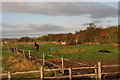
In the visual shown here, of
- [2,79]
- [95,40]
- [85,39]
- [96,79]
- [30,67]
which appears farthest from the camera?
[85,39]

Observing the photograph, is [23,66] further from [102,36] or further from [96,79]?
[102,36]

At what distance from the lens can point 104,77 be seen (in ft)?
34.4

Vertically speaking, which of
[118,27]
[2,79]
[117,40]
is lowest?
[2,79]

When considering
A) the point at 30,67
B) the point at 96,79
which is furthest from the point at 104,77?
the point at 30,67

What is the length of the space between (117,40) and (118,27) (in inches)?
129

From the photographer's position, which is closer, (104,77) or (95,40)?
(104,77)

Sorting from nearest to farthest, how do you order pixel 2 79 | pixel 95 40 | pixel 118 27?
pixel 2 79 → pixel 118 27 → pixel 95 40

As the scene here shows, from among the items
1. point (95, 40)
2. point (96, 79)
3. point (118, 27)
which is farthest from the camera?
point (95, 40)

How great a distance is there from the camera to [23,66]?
A: 14.1m

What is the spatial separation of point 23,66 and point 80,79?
5.57 metres

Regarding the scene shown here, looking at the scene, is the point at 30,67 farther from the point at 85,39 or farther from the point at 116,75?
the point at 85,39

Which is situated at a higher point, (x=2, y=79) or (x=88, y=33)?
(x=88, y=33)

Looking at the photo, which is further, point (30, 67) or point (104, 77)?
point (30, 67)

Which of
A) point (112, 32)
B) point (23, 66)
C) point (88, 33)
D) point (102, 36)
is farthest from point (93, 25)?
point (23, 66)
